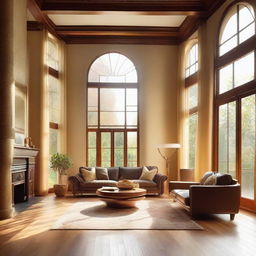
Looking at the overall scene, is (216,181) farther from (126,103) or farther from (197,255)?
(126,103)

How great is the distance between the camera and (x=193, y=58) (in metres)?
10.0

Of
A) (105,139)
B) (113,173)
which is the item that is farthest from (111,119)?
(113,173)

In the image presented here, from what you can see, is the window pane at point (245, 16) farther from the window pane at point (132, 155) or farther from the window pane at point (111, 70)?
the window pane at point (132, 155)

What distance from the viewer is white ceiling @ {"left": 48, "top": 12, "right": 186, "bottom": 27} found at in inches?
371

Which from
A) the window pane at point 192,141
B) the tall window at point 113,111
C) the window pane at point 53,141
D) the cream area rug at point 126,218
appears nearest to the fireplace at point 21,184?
the cream area rug at point 126,218

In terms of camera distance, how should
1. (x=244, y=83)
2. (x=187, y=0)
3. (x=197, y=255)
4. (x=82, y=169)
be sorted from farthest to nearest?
(x=82, y=169) → (x=187, y=0) → (x=244, y=83) → (x=197, y=255)

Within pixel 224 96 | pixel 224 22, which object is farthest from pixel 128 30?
pixel 224 96

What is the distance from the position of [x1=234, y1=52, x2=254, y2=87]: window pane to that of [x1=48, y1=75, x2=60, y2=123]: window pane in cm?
560

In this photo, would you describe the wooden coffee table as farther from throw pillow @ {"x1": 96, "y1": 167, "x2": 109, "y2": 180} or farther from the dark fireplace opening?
throw pillow @ {"x1": 96, "y1": 167, "x2": 109, "y2": 180}

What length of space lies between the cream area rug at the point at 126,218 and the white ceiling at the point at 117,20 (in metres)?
5.37

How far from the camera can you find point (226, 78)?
7922 mm

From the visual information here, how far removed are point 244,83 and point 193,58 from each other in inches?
127

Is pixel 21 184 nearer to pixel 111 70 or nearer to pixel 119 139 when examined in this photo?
pixel 119 139

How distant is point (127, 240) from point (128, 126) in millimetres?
6709
